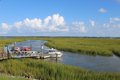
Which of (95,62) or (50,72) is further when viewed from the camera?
(95,62)

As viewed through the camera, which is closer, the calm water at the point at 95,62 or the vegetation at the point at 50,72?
the vegetation at the point at 50,72

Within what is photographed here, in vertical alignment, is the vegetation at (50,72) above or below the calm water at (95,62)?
above

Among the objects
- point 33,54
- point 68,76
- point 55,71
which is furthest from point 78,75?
point 33,54

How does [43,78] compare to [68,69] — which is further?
[68,69]

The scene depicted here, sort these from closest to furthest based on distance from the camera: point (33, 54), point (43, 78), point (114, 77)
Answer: point (114, 77) → point (43, 78) → point (33, 54)

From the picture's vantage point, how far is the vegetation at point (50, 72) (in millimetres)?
28797

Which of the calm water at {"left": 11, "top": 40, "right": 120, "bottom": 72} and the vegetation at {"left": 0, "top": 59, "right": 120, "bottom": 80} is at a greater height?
the vegetation at {"left": 0, "top": 59, "right": 120, "bottom": 80}

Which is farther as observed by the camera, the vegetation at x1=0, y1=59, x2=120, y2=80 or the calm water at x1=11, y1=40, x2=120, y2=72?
the calm water at x1=11, y1=40, x2=120, y2=72

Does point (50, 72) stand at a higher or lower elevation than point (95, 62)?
higher

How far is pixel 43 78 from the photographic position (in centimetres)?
3042

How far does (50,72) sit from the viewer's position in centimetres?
3148

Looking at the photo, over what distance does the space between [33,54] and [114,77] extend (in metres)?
24.9

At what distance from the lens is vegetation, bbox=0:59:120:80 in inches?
1134

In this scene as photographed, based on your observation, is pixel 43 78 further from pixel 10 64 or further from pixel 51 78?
pixel 10 64
